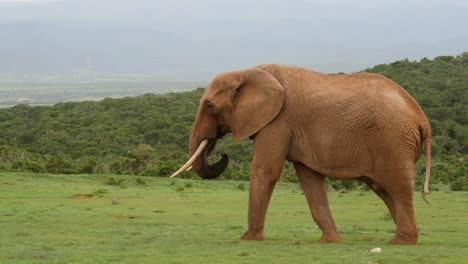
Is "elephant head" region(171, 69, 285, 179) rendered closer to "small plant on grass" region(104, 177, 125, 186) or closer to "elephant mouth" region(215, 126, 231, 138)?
"elephant mouth" region(215, 126, 231, 138)

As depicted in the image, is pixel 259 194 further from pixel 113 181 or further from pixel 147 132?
pixel 147 132

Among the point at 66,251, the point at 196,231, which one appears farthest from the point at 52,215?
the point at 66,251

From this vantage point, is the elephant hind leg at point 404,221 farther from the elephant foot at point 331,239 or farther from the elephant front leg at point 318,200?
the elephant front leg at point 318,200

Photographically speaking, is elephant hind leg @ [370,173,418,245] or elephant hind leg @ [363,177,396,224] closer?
elephant hind leg @ [370,173,418,245]

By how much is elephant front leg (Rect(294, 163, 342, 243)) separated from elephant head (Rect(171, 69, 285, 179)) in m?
1.08

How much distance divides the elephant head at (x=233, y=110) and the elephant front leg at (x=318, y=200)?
108cm

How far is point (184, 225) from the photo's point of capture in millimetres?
18109

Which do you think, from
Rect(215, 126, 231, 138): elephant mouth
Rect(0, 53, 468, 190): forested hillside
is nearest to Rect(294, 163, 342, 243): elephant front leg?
Rect(215, 126, 231, 138): elephant mouth

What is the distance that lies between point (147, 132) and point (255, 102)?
137 feet

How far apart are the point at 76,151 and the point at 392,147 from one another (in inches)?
1431

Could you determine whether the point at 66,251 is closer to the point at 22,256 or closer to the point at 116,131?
the point at 22,256

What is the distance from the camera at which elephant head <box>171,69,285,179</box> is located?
14.2m

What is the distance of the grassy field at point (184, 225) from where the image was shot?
12.6 metres

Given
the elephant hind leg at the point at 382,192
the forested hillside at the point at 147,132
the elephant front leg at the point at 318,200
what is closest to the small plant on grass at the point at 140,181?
the forested hillside at the point at 147,132
